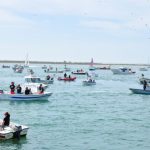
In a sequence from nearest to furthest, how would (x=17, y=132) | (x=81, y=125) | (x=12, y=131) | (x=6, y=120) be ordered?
(x=12, y=131) < (x=17, y=132) < (x=6, y=120) < (x=81, y=125)

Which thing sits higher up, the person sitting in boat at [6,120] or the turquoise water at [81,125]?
the person sitting in boat at [6,120]

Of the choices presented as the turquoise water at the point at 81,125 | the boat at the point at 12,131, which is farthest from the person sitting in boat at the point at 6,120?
the turquoise water at the point at 81,125

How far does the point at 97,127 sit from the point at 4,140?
9.72m

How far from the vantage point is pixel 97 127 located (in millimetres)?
38719

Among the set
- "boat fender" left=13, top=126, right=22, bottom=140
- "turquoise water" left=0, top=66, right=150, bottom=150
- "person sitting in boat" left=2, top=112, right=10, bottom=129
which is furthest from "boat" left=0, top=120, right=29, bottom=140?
"turquoise water" left=0, top=66, right=150, bottom=150

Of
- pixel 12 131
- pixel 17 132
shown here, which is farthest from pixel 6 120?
pixel 17 132

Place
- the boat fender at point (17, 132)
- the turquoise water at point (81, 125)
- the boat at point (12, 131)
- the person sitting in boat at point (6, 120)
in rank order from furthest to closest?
the person sitting in boat at point (6, 120) → the boat fender at point (17, 132) → the boat at point (12, 131) → the turquoise water at point (81, 125)

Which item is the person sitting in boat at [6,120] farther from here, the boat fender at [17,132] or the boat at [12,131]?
the boat fender at [17,132]

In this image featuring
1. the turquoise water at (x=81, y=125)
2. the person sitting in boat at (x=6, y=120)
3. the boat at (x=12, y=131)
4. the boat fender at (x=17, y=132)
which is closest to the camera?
the turquoise water at (x=81, y=125)

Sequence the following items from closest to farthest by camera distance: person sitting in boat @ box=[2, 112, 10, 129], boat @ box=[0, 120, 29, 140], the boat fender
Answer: boat @ box=[0, 120, 29, 140], the boat fender, person sitting in boat @ box=[2, 112, 10, 129]

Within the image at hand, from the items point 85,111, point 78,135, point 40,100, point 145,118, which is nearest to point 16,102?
point 40,100

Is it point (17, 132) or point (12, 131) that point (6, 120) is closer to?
point (12, 131)

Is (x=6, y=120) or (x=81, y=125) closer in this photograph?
(x=6, y=120)

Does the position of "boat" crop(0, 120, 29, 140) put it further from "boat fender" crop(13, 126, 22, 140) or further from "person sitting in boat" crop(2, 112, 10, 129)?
"person sitting in boat" crop(2, 112, 10, 129)
